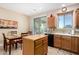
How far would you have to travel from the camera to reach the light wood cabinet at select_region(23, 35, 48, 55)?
2.00 m

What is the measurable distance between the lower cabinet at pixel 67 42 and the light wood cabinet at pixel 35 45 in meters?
0.44

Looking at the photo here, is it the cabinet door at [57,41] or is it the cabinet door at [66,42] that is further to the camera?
the cabinet door at [66,42]

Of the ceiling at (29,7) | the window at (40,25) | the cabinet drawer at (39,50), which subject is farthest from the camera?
the window at (40,25)

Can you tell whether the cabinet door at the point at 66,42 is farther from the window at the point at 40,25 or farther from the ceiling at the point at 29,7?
the ceiling at the point at 29,7

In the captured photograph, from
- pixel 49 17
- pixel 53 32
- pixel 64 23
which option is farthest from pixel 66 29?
pixel 49 17

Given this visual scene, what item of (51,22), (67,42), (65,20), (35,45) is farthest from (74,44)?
(35,45)

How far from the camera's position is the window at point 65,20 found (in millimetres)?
2350

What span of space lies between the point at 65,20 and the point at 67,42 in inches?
31.2

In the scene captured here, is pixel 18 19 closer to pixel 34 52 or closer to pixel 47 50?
pixel 34 52

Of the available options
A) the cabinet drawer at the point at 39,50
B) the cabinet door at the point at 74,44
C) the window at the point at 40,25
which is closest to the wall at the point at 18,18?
the window at the point at 40,25

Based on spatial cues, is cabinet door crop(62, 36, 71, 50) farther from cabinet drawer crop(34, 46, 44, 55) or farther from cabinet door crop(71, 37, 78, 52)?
cabinet drawer crop(34, 46, 44, 55)

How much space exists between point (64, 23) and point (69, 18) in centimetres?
18

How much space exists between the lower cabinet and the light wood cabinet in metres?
0.44

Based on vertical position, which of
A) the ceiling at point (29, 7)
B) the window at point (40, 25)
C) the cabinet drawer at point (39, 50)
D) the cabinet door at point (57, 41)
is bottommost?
the cabinet drawer at point (39, 50)
